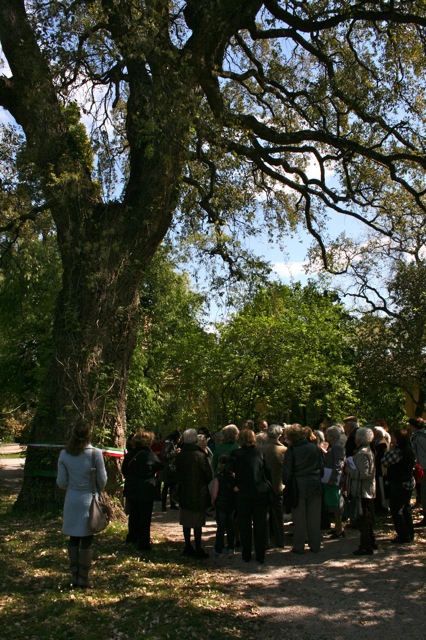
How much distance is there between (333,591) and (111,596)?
2.50 metres

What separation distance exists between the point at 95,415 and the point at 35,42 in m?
6.81

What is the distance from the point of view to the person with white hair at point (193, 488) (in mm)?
9078

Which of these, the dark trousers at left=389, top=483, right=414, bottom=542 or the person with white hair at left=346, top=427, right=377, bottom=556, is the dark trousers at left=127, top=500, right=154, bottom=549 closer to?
the person with white hair at left=346, top=427, right=377, bottom=556

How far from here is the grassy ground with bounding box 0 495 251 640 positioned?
5.90m

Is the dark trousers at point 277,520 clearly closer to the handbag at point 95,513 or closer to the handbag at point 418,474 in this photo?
the handbag at point 418,474

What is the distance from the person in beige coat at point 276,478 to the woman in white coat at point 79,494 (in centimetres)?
375

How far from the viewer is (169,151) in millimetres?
11594

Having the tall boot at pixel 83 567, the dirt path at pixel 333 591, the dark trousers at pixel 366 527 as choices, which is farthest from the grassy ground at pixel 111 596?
the dark trousers at pixel 366 527

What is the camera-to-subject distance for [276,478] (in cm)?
1027

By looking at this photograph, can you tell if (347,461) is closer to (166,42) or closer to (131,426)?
(166,42)

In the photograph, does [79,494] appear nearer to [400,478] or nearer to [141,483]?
[141,483]

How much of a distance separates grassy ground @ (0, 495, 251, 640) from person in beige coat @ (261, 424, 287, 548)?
1.67m

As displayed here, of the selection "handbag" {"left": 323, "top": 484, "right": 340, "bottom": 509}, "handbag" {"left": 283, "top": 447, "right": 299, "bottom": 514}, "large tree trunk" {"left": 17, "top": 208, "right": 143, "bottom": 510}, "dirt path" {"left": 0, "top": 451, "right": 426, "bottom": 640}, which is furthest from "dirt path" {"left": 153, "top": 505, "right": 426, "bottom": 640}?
"large tree trunk" {"left": 17, "top": 208, "right": 143, "bottom": 510}

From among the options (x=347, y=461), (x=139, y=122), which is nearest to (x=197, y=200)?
(x=139, y=122)
